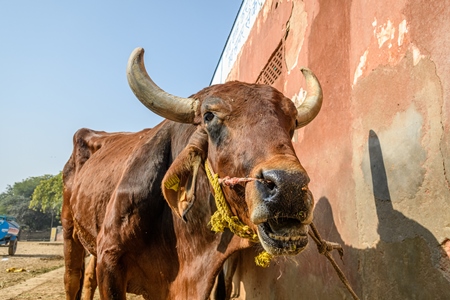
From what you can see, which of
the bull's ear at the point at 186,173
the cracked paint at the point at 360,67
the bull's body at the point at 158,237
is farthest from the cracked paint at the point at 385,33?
the bull's body at the point at 158,237

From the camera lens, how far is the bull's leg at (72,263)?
5.40 m

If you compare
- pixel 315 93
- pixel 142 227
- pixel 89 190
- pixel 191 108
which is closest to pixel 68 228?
pixel 89 190

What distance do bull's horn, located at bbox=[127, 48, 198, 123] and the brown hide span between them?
0.36 feet

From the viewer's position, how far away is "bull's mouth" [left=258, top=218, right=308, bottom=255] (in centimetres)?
177

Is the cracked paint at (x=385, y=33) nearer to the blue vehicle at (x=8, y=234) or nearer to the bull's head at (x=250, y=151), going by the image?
the bull's head at (x=250, y=151)

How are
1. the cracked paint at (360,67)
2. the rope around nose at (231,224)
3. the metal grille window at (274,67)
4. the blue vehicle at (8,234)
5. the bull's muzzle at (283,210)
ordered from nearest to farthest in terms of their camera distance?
the bull's muzzle at (283,210) → the rope around nose at (231,224) → the cracked paint at (360,67) → the metal grille window at (274,67) → the blue vehicle at (8,234)

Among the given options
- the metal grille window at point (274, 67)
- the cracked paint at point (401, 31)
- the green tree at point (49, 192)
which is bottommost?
the cracked paint at point (401, 31)

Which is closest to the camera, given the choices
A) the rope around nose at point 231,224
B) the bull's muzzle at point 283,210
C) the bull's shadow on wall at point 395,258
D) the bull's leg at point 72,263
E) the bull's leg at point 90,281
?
the bull's muzzle at point 283,210

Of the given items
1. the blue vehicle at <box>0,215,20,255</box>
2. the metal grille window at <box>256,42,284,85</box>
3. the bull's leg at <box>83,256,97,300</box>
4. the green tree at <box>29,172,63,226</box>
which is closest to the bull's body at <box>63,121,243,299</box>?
the metal grille window at <box>256,42,284,85</box>

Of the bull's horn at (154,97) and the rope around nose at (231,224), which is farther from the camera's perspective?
the bull's horn at (154,97)

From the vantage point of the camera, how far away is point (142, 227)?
2996 millimetres

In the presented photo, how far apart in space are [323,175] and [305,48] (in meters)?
1.47

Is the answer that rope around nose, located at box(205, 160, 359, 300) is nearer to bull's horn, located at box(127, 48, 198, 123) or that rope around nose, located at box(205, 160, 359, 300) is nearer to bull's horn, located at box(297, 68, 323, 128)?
bull's horn, located at box(127, 48, 198, 123)

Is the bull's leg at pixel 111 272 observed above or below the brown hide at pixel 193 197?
below
